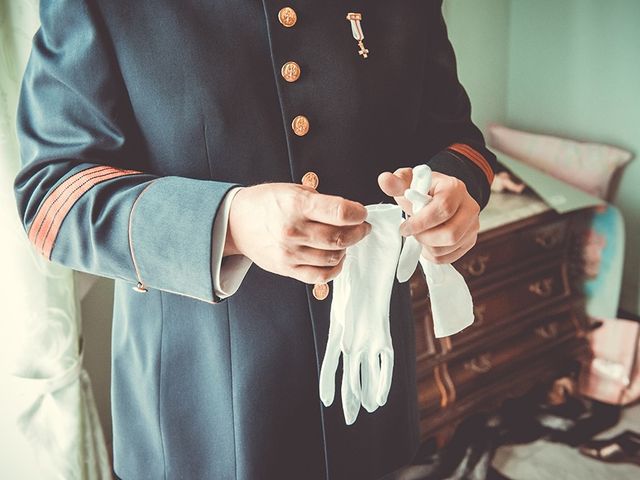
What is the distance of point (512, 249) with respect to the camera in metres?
2.00

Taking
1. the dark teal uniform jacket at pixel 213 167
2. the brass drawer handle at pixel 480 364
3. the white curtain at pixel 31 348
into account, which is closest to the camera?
the dark teal uniform jacket at pixel 213 167

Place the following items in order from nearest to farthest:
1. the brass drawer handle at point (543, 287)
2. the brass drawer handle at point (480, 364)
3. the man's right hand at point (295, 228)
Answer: the man's right hand at point (295, 228), the brass drawer handle at point (480, 364), the brass drawer handle at point (543, 287)

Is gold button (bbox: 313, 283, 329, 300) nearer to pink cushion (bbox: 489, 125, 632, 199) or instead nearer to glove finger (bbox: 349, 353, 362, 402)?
glove finger (bbox: 349, 353, 362, 402)

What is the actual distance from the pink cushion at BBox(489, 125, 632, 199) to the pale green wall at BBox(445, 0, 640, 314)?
0.37ft

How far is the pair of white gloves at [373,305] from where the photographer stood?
0.70 metres

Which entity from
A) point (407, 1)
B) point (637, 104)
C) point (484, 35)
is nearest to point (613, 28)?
point (637, 104)

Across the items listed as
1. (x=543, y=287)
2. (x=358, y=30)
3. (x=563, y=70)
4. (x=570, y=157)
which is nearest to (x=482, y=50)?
(x=563, y=70)

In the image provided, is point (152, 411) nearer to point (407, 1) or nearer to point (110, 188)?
point (110, 188)

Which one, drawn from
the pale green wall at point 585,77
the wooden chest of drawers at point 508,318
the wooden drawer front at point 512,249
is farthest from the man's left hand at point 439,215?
the pale green wall at point 585,77

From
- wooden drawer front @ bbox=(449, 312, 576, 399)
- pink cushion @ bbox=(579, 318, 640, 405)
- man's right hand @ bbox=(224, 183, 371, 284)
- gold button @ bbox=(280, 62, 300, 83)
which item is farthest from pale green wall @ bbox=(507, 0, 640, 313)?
man's right hand @ bbox=(224, 183, 371, 284)

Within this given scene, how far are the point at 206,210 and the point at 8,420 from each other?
103cm

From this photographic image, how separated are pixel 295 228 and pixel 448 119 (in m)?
0.46

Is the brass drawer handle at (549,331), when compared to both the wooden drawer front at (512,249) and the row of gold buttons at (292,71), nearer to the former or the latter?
the wooden drawer front at (512,249)

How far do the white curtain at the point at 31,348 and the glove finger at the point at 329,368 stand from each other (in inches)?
29.0
